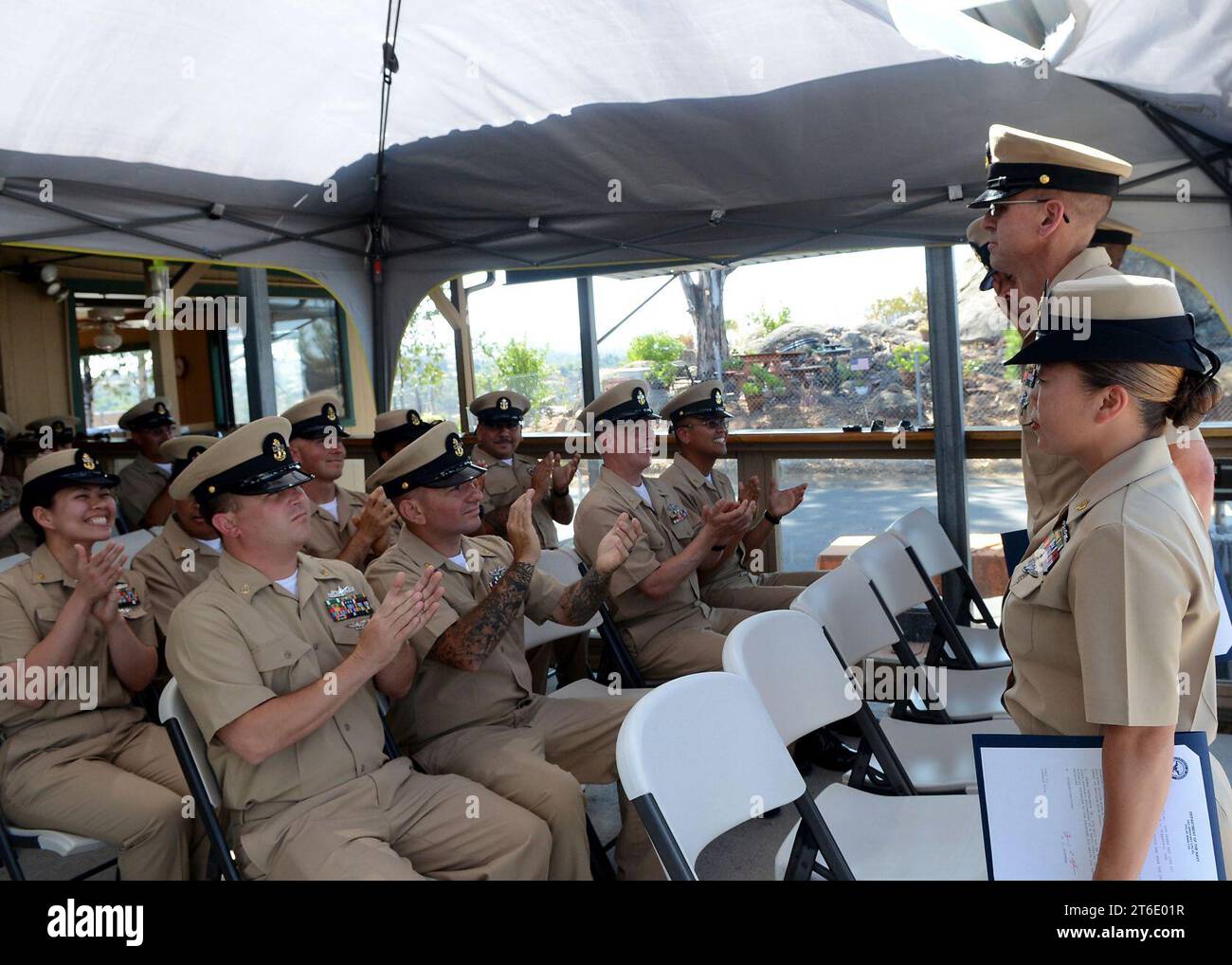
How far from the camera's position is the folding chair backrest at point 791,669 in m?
2.18

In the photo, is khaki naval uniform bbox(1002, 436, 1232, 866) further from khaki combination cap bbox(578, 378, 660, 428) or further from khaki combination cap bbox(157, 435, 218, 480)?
khaki combination cap bbox(157, 435, 218, 480)

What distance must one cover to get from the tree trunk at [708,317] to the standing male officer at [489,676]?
4871 mm

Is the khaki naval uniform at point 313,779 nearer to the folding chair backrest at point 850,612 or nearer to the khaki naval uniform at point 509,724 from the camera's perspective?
the khaki naval uniform at point 509,724

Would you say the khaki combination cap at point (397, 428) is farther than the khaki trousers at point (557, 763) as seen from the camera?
Yes

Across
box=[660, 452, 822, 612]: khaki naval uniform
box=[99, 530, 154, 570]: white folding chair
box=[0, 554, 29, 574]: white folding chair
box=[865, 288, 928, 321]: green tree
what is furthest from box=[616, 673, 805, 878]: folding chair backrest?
→ box=[865, 288, 928, 321]: green tree

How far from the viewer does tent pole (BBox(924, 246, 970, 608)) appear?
4.49 metres

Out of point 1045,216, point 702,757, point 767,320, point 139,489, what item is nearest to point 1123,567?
point 702,757

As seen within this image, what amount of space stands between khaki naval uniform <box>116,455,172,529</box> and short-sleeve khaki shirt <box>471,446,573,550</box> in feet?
5.51

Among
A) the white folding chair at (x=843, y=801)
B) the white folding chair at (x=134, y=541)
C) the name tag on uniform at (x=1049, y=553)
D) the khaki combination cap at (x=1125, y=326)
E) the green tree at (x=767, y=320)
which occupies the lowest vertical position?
the white folding chair at (x=843, y=801)

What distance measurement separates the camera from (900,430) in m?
4.67

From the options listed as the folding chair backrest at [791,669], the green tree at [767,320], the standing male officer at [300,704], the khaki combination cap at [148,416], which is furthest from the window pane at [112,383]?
the folding chair backrest at [791,669]

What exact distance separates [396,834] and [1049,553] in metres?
1.56
